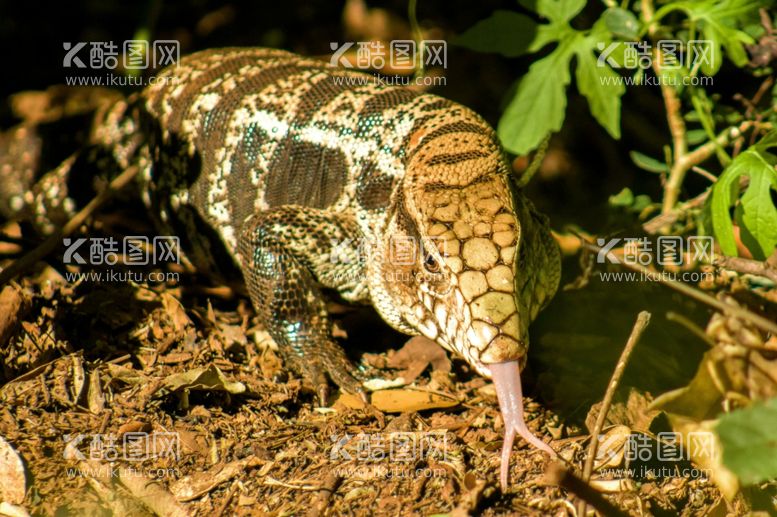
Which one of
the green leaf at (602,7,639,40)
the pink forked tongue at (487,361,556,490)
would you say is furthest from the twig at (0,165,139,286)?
the green leaf at (602,7,639,40)

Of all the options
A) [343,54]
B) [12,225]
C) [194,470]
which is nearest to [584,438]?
[194,470]

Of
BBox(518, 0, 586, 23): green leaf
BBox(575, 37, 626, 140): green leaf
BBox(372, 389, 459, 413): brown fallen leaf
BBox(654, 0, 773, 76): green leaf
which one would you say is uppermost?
BBox(518, 0, 586, 23): green leaf

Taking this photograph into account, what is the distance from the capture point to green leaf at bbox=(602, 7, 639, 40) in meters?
5.09

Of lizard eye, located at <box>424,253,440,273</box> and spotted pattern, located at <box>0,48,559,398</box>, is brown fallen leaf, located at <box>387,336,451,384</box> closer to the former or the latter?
spotted pattern, located at <box>0,48,559,398</box>

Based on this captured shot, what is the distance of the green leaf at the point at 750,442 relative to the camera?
2.59 m

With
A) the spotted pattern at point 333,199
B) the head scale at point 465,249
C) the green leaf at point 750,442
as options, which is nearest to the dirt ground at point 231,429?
the spotted pattern at point 333,199

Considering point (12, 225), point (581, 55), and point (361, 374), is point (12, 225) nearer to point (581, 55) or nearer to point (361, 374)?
point (361, 374)

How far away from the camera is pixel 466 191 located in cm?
452

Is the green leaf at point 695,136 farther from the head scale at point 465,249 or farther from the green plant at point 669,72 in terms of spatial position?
the head scale at point 465,249

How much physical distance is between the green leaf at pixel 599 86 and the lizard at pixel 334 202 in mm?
638

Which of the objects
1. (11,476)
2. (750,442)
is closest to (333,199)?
(11,476)

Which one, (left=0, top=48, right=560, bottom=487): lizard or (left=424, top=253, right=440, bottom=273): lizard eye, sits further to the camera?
(left=424, top=253, right=440, bottom=273): lizard eye

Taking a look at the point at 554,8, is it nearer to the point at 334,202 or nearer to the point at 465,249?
the point at 334,202

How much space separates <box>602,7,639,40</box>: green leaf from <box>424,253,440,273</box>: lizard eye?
1.95 m
